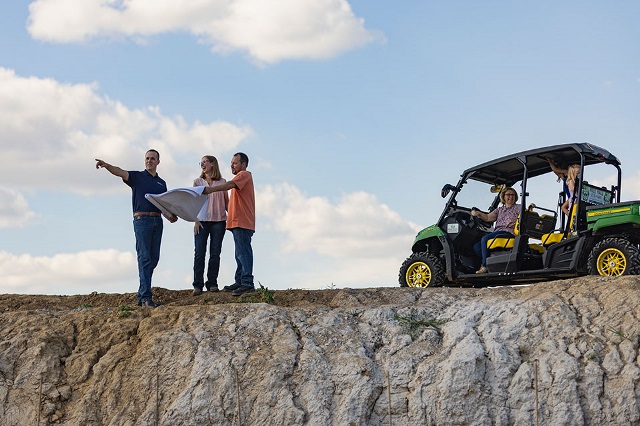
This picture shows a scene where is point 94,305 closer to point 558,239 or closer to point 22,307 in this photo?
point 22,307

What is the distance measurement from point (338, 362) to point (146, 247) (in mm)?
3136

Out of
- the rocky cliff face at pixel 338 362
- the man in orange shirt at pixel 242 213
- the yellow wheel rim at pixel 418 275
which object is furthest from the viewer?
the yellow wheel rim at pixel 418 275

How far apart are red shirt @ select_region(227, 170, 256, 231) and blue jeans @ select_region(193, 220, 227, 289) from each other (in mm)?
433

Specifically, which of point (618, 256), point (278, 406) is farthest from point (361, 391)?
point (618, 256)

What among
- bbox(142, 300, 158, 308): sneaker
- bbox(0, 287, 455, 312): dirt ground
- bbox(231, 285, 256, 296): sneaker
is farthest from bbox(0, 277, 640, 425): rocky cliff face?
bbox(231, 285, 256, 296): sneaker

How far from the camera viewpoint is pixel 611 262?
11648 mm

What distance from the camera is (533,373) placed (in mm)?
9156

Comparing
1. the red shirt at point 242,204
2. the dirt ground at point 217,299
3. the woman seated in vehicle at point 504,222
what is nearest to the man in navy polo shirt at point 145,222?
the dirt ground at point 217,299

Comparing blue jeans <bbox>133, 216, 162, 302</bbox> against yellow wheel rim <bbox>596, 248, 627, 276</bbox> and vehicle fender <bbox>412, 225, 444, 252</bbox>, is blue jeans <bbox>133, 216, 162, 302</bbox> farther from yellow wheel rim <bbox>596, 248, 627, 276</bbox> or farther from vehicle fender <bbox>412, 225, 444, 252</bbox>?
yellow wheel rim <bbox>596, 248, 627, 276</bbox>

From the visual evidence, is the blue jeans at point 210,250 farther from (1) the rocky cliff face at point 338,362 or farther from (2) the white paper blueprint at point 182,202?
(1) the rocky cliff face at point 338,362

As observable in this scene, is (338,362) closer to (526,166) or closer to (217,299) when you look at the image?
(217,299)

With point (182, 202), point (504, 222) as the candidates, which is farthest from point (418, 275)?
point (182, 202)

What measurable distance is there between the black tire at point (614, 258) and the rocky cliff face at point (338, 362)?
0.98 meters

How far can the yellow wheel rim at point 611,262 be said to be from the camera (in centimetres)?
1154
